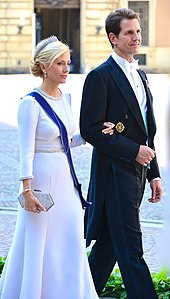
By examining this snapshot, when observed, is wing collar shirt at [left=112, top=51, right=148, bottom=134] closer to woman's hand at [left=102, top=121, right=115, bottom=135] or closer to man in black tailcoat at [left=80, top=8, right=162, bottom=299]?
man in black tailcoat at [left=80, top=8, right=162, bottom=299]

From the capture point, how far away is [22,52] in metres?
41.6

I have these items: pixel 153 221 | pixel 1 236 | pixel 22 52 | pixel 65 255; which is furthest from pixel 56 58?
pixel 22 52

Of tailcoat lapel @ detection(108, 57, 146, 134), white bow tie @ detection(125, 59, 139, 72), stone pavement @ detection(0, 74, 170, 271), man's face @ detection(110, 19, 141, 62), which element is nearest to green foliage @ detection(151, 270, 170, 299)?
stone pavement @ detection(0, 74, 170, 271)

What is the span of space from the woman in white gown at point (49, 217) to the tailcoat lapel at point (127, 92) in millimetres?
339

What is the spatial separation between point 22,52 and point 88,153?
92.9ft

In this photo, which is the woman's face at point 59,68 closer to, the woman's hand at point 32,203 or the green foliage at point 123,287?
the woman's hand at point 32,203

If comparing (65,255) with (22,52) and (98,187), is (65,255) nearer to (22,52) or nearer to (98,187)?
(98,187)

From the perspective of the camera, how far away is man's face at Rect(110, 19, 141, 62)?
194 inches

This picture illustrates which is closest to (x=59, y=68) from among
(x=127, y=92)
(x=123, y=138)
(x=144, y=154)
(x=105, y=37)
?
(x=127, y=92)

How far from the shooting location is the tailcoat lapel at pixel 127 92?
491 cm

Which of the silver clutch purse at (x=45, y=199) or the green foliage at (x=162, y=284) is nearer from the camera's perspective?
the silver clutch purse at (x=45, y=199)

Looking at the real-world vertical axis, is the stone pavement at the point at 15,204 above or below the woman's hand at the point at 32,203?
below

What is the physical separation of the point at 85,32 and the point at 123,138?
37.2 metres

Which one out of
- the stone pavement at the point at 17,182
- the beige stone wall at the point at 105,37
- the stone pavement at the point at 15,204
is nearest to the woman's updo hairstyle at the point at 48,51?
the stone pavement at the point at 17,182
